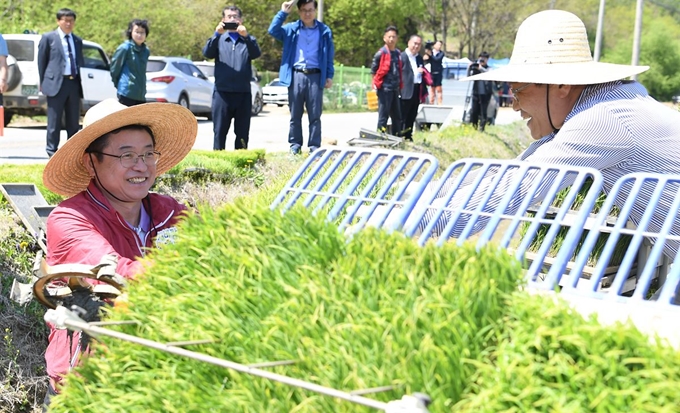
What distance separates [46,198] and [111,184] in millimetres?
2476

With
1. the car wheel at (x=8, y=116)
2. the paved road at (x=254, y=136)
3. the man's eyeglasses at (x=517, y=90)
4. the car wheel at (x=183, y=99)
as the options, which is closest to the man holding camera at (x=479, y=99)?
the paved road at (x=254, y=136)

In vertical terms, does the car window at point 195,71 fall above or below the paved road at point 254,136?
above

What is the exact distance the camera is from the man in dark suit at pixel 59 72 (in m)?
10.2

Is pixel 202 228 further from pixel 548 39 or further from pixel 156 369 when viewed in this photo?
pixel 548 39

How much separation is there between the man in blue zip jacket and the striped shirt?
23.0 feet

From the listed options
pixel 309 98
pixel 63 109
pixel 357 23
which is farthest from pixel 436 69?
pixel 357 23

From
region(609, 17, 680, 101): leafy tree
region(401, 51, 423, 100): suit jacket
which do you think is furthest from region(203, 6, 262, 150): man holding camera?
region(609, 17, 680, 101): leafy tree

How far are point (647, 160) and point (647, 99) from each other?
33 centimetres

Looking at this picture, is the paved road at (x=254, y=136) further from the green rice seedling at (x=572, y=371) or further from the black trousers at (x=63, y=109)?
the green rice seedling at (x=572, y=371)

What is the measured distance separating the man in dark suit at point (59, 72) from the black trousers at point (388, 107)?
4499 mm

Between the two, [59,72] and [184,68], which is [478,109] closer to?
[184,68]

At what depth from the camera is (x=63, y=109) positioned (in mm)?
10586

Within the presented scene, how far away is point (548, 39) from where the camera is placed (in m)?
3.42

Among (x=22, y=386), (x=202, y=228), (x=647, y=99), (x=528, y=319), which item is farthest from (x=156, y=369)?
(x=22, y=386)
